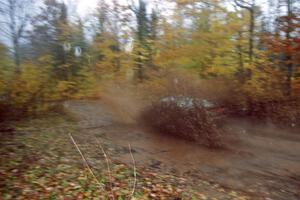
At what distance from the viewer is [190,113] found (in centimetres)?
1017

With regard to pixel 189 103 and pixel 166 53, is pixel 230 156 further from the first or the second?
pixel 166 53

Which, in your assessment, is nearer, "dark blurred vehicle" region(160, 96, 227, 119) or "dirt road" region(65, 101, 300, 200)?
"dirt road" region(65, 101, 300, 200)

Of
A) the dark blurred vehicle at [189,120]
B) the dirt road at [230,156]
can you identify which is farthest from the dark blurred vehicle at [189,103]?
the dirt road at [230,156]

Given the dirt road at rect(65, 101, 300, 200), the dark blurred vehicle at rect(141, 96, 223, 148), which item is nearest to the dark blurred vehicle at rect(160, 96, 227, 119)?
the dark blurred vehicle at rect(141, 96, 223, 148)

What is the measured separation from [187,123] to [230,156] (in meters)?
1.95

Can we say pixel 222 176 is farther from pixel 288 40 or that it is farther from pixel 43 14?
pixel 43 14

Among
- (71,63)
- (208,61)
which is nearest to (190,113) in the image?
(208,61)

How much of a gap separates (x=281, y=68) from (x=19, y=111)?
11010 millimetres

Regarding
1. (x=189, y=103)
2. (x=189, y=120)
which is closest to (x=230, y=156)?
(x=189, y=120)

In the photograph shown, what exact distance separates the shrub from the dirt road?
13.5 inches

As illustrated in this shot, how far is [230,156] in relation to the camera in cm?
900

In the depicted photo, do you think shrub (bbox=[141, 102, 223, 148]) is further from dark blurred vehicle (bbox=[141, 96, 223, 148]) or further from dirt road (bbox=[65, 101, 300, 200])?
dirt road (bbox=[65, 101, 300, 200])

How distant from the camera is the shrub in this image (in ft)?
32.5

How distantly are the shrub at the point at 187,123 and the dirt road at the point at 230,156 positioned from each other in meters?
0.34
